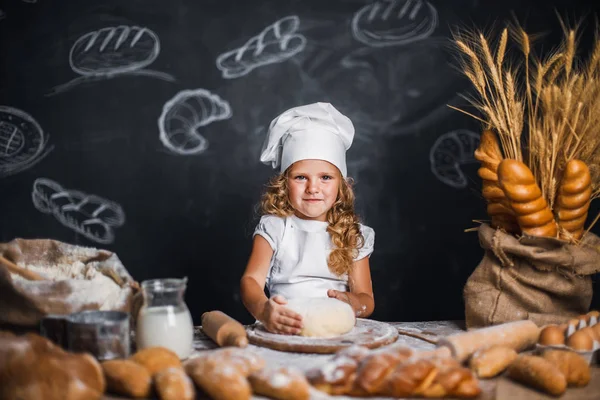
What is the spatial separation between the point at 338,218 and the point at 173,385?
51.6 inches

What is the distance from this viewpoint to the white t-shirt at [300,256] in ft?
7.63

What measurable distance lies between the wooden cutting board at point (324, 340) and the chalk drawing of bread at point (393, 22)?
69.3 inches

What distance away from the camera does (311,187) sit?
2.30 meters

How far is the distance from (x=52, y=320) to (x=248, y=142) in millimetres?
1759

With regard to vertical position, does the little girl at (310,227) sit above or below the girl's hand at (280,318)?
above

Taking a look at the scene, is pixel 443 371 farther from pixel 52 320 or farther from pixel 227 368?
pixel 52 320

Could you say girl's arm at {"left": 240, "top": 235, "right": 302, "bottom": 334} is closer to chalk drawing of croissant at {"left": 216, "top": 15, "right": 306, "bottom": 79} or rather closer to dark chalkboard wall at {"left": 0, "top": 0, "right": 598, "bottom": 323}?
dark chalkboard wall at {"left": 0, "top": 0, "right": 598, "bottom": 323}

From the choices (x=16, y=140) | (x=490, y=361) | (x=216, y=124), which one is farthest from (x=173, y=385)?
(x=16, y=140)

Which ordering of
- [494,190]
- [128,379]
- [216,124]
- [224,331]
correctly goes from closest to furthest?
[128,379]
[224,331]
[494,190]
[216,124]

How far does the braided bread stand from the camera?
124cm

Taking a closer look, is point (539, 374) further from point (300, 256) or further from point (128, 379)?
point (300, 256)

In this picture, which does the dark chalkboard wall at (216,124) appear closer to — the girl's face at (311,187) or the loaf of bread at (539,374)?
the girl's face at (311,187)

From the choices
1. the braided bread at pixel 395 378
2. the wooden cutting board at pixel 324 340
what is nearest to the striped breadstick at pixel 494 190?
the wooden cutting board at pixel 324 340

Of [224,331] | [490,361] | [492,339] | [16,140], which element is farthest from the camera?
[16,140]
